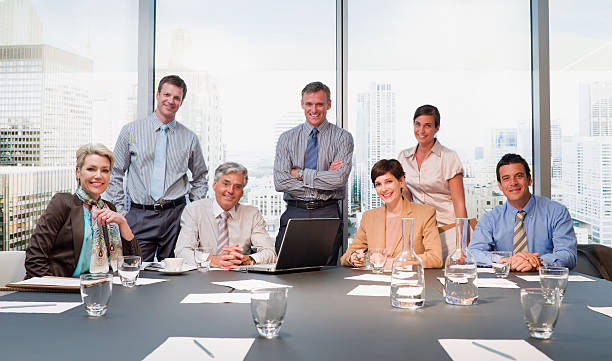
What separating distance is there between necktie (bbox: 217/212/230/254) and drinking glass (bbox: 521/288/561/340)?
2.15 metres

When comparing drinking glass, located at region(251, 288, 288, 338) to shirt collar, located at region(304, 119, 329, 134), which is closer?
drinking glass, located at region(251, 288, 288, 338)

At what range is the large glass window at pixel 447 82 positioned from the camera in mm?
4914

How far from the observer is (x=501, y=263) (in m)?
2.53

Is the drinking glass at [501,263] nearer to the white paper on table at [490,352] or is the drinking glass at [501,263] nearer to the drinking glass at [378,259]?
the drinking glass at [378,259]

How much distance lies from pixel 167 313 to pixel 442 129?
11.9ft

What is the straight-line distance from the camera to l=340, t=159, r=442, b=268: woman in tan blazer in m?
3.16

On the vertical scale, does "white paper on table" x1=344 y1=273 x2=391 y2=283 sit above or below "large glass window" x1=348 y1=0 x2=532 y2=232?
below

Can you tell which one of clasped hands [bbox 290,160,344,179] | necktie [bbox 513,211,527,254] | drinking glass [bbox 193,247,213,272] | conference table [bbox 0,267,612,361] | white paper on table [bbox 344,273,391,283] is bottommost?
white paper on table [bbox 344,273,391,283]

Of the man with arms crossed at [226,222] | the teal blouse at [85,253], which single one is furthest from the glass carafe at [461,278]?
the teal blouse at [85,253]

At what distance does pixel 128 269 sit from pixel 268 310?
102cm

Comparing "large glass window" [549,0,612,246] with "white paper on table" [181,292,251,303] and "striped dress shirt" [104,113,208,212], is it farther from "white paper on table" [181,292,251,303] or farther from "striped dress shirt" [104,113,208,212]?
"white paper on table" [181,292,251,303]

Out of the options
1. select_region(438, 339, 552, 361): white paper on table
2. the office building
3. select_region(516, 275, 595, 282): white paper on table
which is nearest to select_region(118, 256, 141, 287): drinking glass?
select_region(438, 339, 552, 361): white paper on table

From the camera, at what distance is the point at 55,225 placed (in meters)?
2.75

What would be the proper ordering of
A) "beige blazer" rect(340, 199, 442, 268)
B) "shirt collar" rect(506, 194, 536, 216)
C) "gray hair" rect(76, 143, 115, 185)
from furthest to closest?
"shirt collar" rect(506, 194, 536, 216)
"beige blazer" rect(340, 199, 442, 268)
"gray hair" rect(76, 143, 115, 185)
